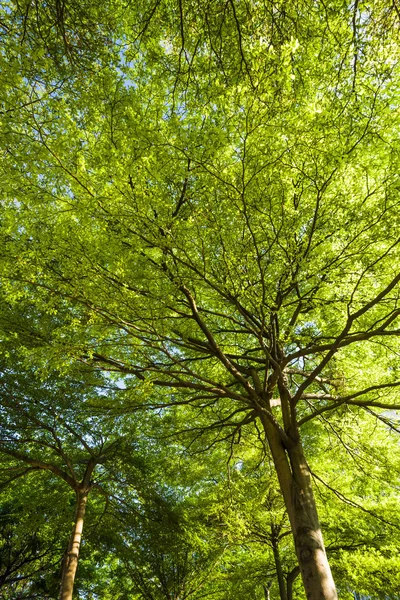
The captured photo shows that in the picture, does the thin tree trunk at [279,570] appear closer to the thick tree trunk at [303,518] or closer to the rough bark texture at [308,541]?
the thick tree trunk at [303,518]

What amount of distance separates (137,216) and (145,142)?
67 centimetres

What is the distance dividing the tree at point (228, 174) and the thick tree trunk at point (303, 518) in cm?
2

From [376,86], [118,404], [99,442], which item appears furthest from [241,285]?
[99,442]

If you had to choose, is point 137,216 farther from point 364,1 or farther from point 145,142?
point 364,1

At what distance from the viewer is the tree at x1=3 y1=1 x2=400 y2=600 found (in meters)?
3.07

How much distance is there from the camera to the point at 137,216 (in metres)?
3.60

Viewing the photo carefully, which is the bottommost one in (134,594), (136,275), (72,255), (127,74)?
(134,594)

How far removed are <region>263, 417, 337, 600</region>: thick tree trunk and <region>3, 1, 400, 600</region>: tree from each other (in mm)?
17

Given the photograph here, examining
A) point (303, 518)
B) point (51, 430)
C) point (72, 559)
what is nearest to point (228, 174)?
point (303, 518)

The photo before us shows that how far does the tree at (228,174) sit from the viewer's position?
10.1ft

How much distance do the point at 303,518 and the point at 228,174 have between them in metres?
3.81

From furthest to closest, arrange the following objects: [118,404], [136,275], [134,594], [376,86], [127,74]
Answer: [134,594] → [118,404] → [136,275] → [127,74] → [376,86]

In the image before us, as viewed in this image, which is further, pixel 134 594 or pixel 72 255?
pixel 134 594

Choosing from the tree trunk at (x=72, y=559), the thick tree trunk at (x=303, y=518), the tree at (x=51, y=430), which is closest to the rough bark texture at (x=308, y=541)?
the thick tree trunk at (x=303, y=518)
